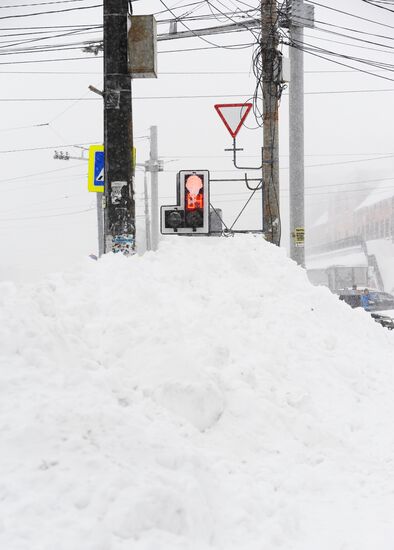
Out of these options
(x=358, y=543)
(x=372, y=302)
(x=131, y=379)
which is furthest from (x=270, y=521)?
(x=372, y=302)

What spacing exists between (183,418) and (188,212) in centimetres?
404

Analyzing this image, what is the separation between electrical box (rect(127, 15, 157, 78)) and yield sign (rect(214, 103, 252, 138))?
96.3 inches

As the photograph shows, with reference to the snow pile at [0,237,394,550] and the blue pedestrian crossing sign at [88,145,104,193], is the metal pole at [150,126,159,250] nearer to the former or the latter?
the blue pedestrian crossing sign at [88,145,104,193]

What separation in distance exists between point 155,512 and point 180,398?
1.36 metres

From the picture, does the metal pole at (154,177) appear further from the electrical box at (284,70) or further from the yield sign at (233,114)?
the yield sign at (233,114)

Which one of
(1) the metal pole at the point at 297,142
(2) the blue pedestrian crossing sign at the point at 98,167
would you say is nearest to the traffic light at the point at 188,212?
(2) the blue pedestrian crossing sign at the point at 98,167

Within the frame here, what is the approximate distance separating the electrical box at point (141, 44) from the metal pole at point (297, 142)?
543 centimetres

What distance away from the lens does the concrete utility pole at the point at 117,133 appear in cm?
681

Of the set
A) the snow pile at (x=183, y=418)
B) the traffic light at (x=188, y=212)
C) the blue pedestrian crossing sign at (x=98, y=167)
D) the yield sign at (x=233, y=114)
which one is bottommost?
the snow pile at (x=183, y=418)

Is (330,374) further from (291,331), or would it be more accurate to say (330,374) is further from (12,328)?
(12,328)

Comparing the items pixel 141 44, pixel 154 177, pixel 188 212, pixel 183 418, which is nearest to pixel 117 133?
pixel 141 44

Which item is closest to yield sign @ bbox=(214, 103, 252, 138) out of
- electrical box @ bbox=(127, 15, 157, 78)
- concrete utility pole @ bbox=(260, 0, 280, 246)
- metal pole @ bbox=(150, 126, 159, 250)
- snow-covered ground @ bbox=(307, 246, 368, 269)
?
concrete utility pole @ bbox=(260, 0, 280, 246)

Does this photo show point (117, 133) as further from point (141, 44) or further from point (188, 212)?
point (188, 212)

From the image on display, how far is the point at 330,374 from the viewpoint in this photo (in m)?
5.62
